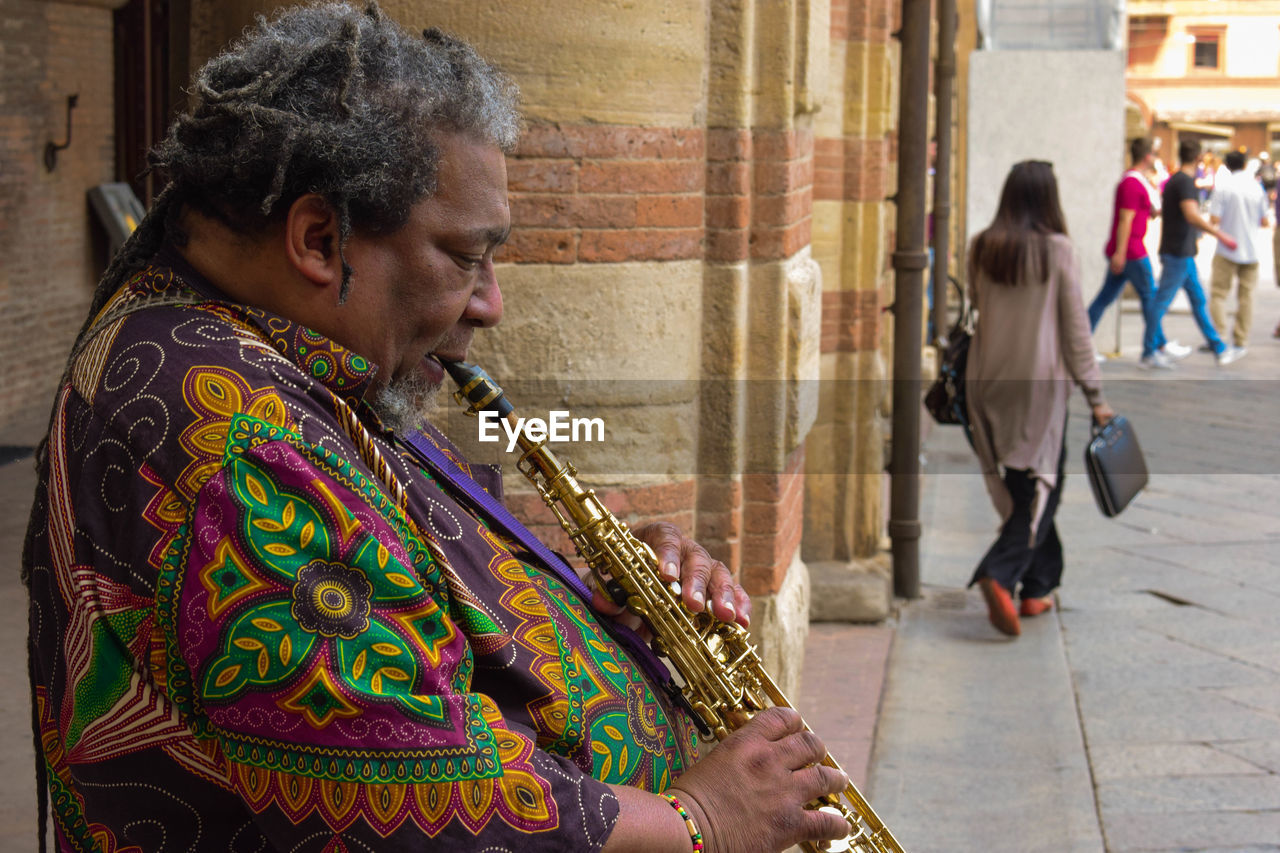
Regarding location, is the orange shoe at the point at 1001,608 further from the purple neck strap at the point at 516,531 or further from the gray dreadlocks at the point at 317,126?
the gray dreadlocks at the point at 317,126

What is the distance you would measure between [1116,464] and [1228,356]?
719 cm

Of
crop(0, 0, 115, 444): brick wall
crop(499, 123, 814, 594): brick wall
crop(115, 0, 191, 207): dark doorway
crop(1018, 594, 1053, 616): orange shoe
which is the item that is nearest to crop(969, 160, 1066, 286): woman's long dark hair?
crop(1018, 594, 1053, 616): orange shoe

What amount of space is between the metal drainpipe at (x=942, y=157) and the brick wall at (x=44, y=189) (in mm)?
4843

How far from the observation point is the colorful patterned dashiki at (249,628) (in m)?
1.34

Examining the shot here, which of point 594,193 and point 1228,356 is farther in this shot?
point 1228,356

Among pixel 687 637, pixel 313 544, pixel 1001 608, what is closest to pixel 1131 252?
pixel 1001 608

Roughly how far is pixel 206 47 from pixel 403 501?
1868mm

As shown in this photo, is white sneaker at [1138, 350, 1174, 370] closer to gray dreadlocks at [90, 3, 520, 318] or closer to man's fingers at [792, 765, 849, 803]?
man's fingers at [792, 765, 849, 803]

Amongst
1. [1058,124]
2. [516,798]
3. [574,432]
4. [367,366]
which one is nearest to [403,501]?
[367,366]

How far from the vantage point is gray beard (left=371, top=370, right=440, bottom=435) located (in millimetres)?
1667

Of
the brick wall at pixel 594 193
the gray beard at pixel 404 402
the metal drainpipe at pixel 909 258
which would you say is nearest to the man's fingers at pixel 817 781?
the gray beard at pixel 404 402

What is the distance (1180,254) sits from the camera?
11.9 meters

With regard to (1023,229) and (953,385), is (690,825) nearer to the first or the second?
(1023,229)

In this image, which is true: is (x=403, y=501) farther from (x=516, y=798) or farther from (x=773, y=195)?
(x=773, y=195)
